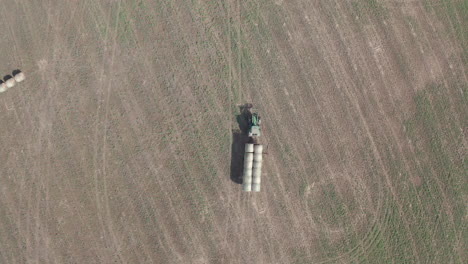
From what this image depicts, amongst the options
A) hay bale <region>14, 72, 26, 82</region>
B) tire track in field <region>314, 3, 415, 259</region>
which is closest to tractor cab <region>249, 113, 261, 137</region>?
tire track in field <region>314, 3, 415, 259</region>

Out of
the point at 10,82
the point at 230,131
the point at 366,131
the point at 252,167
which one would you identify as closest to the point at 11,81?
the point at 10,82

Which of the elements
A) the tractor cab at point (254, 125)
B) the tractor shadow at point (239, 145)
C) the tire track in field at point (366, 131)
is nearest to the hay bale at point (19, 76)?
the tractor shadow at point (239, 145)

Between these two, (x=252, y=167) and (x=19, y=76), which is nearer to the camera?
(x=19, y=76)

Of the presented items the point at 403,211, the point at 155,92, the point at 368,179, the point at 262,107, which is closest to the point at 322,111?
the point at 262,107

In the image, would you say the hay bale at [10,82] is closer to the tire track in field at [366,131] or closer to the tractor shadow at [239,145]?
the tractor shadow at [239,145]

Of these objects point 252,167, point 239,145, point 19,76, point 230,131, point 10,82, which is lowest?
point 252,167

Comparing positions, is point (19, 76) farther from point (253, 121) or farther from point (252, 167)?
point (252, 167)
